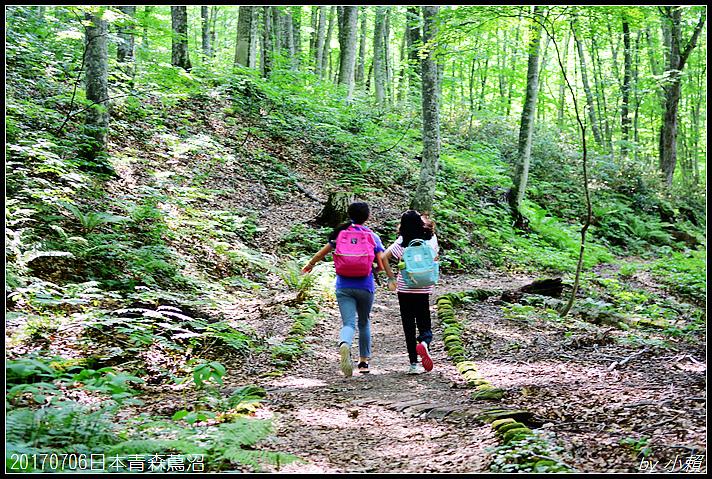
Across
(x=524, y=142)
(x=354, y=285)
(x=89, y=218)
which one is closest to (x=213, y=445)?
(x=354, y=285)

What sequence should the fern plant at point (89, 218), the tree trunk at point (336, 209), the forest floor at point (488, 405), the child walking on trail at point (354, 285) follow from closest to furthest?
the forest floor at point (488, 405) → the child walking on trail at point (354, 285) → the fern plant at point (89, 218) → the tree trunk at point (336, 209)

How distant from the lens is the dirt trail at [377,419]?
291 cm

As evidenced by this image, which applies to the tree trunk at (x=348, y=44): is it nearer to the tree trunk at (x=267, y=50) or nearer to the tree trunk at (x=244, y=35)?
the tree trunk at (x=267, y=50)

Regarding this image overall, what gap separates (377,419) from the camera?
12.3 feet

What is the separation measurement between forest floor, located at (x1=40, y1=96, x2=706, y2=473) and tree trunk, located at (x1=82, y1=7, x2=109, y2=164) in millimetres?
4401

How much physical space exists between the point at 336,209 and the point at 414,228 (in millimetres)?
6100

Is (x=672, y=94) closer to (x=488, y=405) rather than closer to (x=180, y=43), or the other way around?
(x=180, y=43)

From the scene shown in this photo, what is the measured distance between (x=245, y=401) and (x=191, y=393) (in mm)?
695

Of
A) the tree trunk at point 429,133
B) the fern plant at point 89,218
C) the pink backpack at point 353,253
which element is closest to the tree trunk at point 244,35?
the tree trunk at point 429,133

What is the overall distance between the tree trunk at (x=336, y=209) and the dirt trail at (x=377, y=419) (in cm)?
563

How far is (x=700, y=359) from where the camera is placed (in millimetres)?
4594

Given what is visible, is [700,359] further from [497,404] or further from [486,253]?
[486,253]

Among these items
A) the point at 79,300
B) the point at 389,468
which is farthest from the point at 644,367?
the point at 79,300

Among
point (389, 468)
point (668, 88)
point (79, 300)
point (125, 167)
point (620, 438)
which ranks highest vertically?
point (668, 88)
